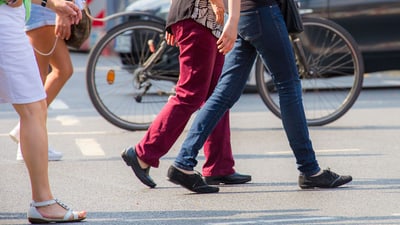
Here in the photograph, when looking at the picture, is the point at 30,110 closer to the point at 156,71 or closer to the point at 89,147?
the point at 89,147

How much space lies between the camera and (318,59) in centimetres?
988

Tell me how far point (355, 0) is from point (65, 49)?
4.93 metres

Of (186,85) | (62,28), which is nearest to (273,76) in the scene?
(186,85)

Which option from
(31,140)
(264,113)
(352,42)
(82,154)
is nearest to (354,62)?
(352,42)

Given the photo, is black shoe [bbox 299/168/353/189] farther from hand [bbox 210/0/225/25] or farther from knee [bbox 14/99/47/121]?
knee [bbox 14/99/47/121]

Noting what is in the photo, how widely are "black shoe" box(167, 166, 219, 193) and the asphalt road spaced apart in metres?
0.07

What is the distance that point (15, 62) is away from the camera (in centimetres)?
573

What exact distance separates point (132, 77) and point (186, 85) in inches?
125

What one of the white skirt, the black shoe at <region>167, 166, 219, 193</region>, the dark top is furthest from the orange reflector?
the white skirt

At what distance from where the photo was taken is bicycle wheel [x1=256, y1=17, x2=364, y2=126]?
9602 millimetres

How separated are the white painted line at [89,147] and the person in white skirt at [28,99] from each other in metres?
2.54

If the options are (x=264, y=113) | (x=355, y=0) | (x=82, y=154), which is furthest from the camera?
(x=355, y=0)

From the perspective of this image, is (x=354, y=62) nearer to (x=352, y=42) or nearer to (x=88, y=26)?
(x=352, y=42)

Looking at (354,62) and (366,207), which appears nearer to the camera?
(366,207)
